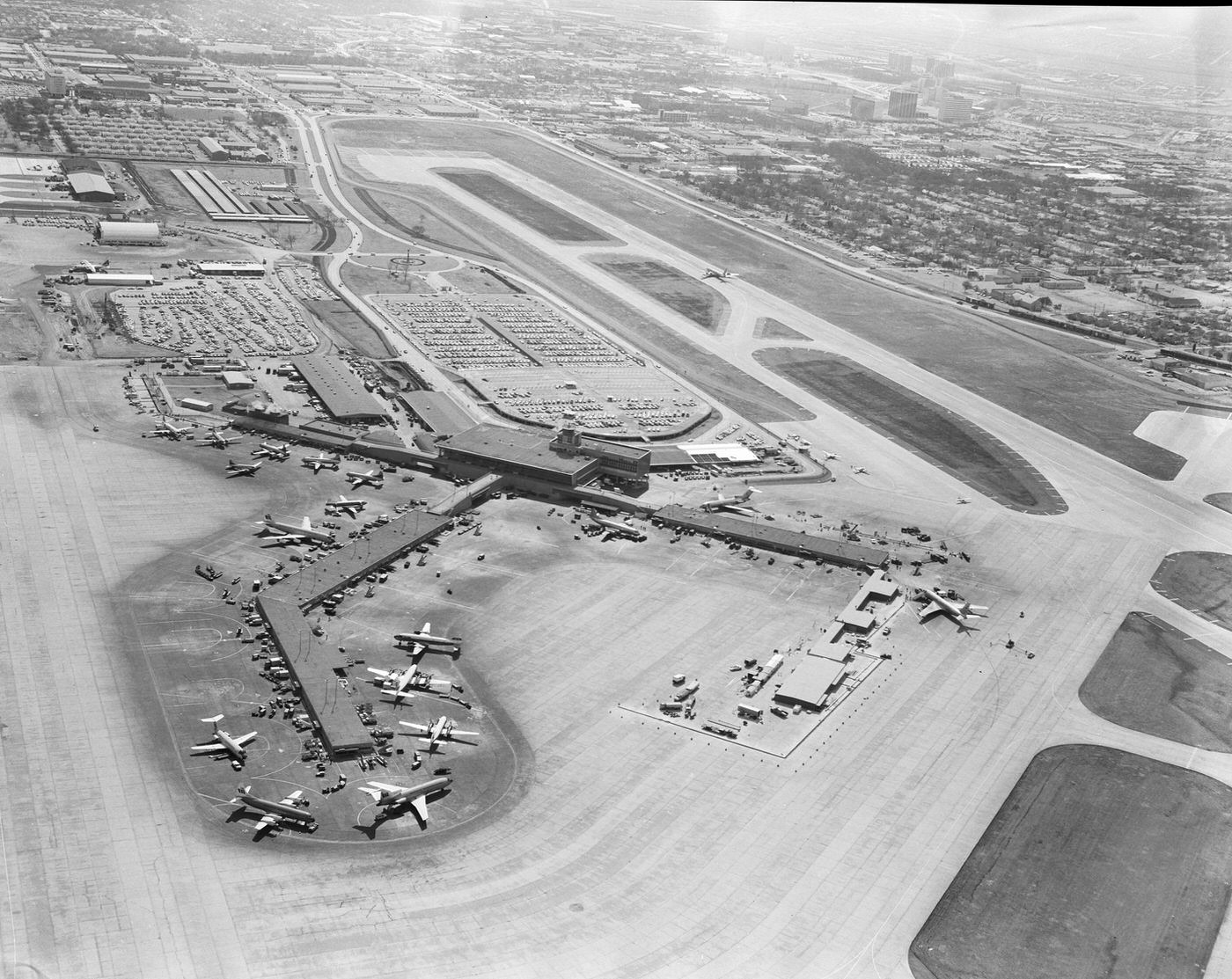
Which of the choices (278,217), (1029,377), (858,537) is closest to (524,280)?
(278,217)

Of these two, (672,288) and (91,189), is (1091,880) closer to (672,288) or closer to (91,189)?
(672,288)

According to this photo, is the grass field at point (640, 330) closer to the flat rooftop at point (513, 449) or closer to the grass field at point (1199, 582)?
the flat rooftop at point (513, 449)

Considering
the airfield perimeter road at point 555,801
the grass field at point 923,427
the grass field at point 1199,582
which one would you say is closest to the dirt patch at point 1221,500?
the grass field at point 1199,582

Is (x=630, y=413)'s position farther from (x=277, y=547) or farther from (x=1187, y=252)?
(x=1187, y=252)

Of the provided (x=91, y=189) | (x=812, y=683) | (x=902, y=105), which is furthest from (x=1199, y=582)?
(x=902, y=105)

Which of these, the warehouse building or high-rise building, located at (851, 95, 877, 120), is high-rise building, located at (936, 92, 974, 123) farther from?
the warehouse building

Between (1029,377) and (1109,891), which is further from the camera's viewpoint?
(1029,377)
